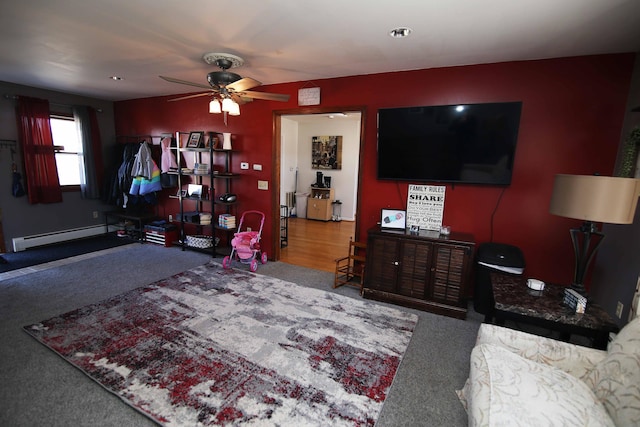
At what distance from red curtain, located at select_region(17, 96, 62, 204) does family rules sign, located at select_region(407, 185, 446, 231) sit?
5668 millimetres

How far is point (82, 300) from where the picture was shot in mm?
3021

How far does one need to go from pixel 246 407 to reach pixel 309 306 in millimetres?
1337

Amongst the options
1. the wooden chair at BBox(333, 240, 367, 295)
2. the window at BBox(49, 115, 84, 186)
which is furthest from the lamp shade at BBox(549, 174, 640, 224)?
the window at BBox(49, 115, 84, 186)

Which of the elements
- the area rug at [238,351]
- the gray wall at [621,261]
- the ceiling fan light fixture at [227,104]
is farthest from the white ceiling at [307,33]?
the area rug at [238,351]

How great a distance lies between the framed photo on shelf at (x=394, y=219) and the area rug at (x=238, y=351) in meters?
0.91

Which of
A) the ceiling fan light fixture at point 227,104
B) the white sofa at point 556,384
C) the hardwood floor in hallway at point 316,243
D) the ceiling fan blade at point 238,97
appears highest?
the ceiling fan blade at point 238,97

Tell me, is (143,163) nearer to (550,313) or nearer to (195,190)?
(195,190)

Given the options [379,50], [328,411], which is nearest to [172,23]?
[379,50]

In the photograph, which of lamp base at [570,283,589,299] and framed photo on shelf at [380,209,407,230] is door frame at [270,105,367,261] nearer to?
framed photo on shelf at [380,209,407,230]

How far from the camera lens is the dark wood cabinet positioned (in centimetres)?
287

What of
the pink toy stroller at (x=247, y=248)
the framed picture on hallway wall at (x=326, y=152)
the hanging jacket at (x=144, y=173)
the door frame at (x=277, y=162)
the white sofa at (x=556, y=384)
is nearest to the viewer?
the white sofa at (x=556, y=384)

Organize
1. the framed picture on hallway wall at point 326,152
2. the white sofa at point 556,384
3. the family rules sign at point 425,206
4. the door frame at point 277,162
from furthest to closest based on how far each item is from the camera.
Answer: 1. the framed picture on hallway wall at point 326,152
2. the door frame at point 277,162
3. the family rules sign at point 425,206
4. the white sofa at point 556,384

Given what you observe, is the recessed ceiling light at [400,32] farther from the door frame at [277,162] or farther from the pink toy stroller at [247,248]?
the pink toy stroller at [247,248]

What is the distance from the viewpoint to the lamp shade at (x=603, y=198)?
1.78 meters
